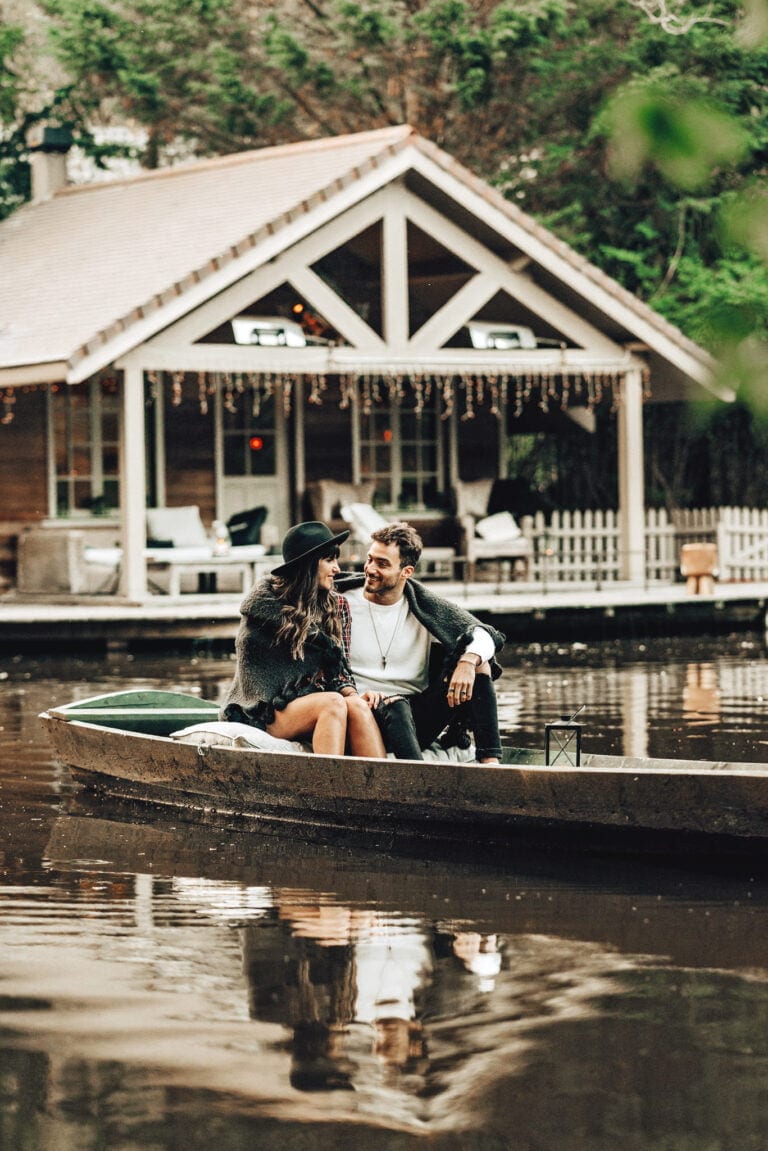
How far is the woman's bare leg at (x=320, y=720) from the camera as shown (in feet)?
30.7

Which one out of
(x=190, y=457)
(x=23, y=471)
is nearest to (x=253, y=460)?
(x=190, y=457)

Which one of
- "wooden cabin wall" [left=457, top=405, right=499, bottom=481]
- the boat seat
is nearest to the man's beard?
the boat seat

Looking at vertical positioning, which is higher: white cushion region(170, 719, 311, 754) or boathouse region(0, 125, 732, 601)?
boathouse region(0, 125, 732, 601)

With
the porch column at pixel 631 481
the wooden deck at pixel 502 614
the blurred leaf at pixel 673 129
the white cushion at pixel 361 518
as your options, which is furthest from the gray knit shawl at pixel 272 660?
the porch column at pixel 631 481

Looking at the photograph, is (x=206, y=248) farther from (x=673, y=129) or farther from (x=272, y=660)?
(x=673, y=129)

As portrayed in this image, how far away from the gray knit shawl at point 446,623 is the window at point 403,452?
51.8 ft

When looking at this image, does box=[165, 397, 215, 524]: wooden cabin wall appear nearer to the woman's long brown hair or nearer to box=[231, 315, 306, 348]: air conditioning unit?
box=[231, 315, 306, 348]: air conditioning unit

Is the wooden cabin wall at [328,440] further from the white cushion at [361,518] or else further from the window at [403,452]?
the white cushion at [361,518]

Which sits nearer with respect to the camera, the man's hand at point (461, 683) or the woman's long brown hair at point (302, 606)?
the man's hand at point (461, 683)

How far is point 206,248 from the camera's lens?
22.0 m

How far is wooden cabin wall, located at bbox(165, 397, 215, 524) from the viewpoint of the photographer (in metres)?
24.3

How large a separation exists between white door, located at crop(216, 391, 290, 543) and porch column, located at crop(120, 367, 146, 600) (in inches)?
137

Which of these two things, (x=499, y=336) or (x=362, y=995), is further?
(x=499, y=336)

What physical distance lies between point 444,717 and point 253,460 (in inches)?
609
